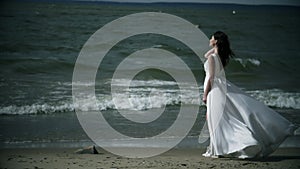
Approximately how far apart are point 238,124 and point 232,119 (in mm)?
102

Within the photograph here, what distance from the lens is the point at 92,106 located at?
1112cm

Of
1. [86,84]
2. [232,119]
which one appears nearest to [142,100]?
[86,84]

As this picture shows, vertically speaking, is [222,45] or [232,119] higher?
[222,45]

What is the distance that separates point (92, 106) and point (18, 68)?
20.2 feet

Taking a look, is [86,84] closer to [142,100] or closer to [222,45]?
[142,100]

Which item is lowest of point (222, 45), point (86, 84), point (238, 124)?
point (238, 124)

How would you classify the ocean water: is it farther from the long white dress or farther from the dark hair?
the dark hair

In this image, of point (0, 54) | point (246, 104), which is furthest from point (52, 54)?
point (246, 104)

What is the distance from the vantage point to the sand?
6.30 m

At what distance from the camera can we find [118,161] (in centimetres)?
659

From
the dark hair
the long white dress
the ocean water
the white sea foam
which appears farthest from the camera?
the white sea foam

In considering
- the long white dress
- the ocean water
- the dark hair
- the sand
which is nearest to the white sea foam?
the ocean water

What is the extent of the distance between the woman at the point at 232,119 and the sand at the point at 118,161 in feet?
0.53

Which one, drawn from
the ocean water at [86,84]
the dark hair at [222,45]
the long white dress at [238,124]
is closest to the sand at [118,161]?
the long white dress at [238,124]
